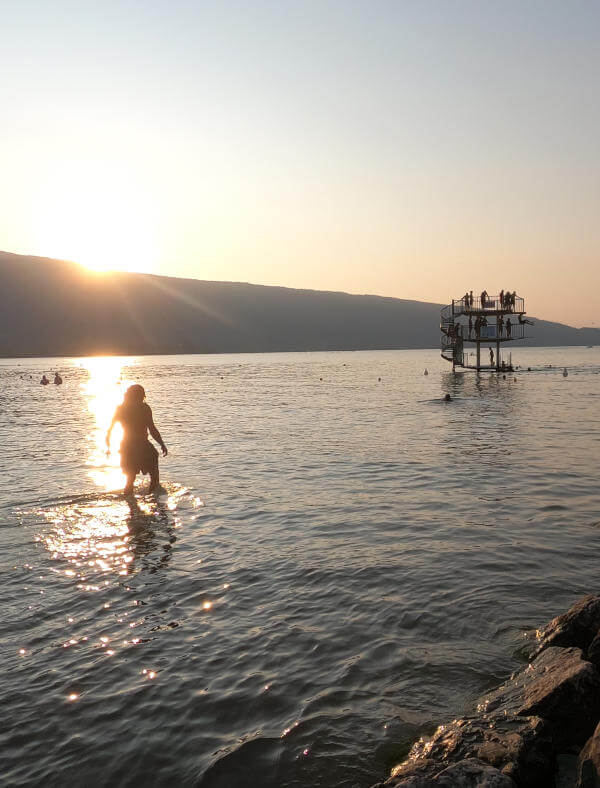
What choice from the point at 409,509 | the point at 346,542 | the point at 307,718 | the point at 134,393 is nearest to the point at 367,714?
the point at 307,718

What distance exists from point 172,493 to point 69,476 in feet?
12.0

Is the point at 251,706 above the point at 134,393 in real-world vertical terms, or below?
below

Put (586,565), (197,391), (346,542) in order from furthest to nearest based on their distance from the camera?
(197,391)
(346,542)
(586,565)

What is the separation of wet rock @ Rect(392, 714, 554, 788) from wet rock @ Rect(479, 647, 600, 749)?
18cm

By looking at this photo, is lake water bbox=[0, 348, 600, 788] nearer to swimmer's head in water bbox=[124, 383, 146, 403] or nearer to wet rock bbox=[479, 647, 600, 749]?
wet rock bbox=[479, 647, 600, 749]

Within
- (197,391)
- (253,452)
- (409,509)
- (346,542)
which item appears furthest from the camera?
(197,391)

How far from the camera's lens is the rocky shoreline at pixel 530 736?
3.82m

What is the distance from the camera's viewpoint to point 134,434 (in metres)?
12.6

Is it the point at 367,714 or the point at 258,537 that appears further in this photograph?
the point at 258,537

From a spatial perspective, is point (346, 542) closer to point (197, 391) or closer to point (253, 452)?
point (253, 452)

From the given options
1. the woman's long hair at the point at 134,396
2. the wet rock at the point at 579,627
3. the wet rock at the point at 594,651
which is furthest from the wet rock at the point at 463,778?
the woman's long hair at the point at 134,396

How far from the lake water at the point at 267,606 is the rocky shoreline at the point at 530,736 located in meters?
0.36

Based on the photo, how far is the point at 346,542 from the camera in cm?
989

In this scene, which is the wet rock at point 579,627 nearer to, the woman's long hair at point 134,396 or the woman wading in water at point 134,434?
the woman wading in water at point 134,434
